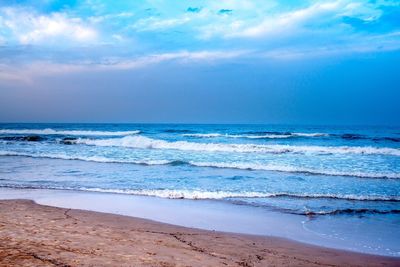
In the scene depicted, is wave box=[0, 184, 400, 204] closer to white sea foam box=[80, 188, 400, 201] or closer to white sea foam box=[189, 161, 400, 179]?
white sea foam box=[80, 188, 400, 201]

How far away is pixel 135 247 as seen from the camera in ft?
15.7

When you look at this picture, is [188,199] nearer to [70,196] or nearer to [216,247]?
[70,196]

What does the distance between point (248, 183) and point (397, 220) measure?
505 centimetres

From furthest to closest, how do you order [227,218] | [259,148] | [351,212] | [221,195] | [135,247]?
[259,148] → [221,195] → [351,212] → [227,218] → [135,247]

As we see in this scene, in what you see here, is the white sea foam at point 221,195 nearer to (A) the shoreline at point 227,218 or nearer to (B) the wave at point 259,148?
(A) the shoreline at point 227,218

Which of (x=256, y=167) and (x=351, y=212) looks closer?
(x=351, y=212)

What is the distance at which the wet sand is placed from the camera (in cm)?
414

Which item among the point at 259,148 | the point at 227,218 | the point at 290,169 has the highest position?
the point at 259,148

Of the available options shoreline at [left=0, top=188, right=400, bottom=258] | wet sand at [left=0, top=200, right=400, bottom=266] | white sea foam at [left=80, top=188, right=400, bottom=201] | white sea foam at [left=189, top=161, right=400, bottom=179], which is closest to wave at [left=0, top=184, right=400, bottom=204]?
white sea foam at [left=80, top=188, right=400, bottom=201]

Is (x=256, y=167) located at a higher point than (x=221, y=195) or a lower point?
higher

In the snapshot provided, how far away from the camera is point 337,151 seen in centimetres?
2523

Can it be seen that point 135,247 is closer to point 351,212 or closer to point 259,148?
point 351,212

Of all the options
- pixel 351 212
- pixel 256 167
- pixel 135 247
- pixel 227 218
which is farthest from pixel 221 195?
pixel 256 167

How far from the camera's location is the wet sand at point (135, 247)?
4.14m
